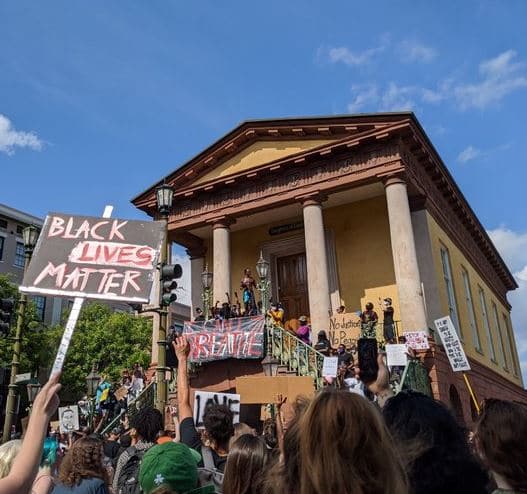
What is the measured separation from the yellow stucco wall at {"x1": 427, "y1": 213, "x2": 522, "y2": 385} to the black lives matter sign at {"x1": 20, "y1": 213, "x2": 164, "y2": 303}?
14.5 metres

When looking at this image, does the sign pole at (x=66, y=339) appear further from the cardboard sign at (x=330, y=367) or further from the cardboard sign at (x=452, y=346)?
the cardboard sign at (x=452, y=346)

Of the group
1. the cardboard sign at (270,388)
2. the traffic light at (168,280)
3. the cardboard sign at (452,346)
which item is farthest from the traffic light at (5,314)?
the cardboard sign at (452,346)

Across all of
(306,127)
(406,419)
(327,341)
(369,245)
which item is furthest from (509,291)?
(406,419)

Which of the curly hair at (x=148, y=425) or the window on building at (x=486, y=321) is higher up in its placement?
the window on building at (x=486, y=321)

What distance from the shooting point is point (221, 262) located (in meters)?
18.5

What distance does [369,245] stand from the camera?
1920 cm

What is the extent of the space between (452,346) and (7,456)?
10877 mm

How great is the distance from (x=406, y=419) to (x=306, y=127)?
17.0 m

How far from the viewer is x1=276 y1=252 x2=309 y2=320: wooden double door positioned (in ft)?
66.7

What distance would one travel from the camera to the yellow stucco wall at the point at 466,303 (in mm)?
18625

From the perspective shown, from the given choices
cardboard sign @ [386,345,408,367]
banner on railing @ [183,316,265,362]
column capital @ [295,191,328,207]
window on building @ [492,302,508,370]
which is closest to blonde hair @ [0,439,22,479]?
cardboard sign @ [386,345,408,367]

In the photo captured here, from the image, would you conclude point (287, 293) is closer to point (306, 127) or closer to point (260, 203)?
point (260, 203)

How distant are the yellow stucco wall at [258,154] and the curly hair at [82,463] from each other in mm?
15547

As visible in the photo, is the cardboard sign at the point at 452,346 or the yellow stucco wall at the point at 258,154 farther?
the yellow stucco wall at the point at 258,154
